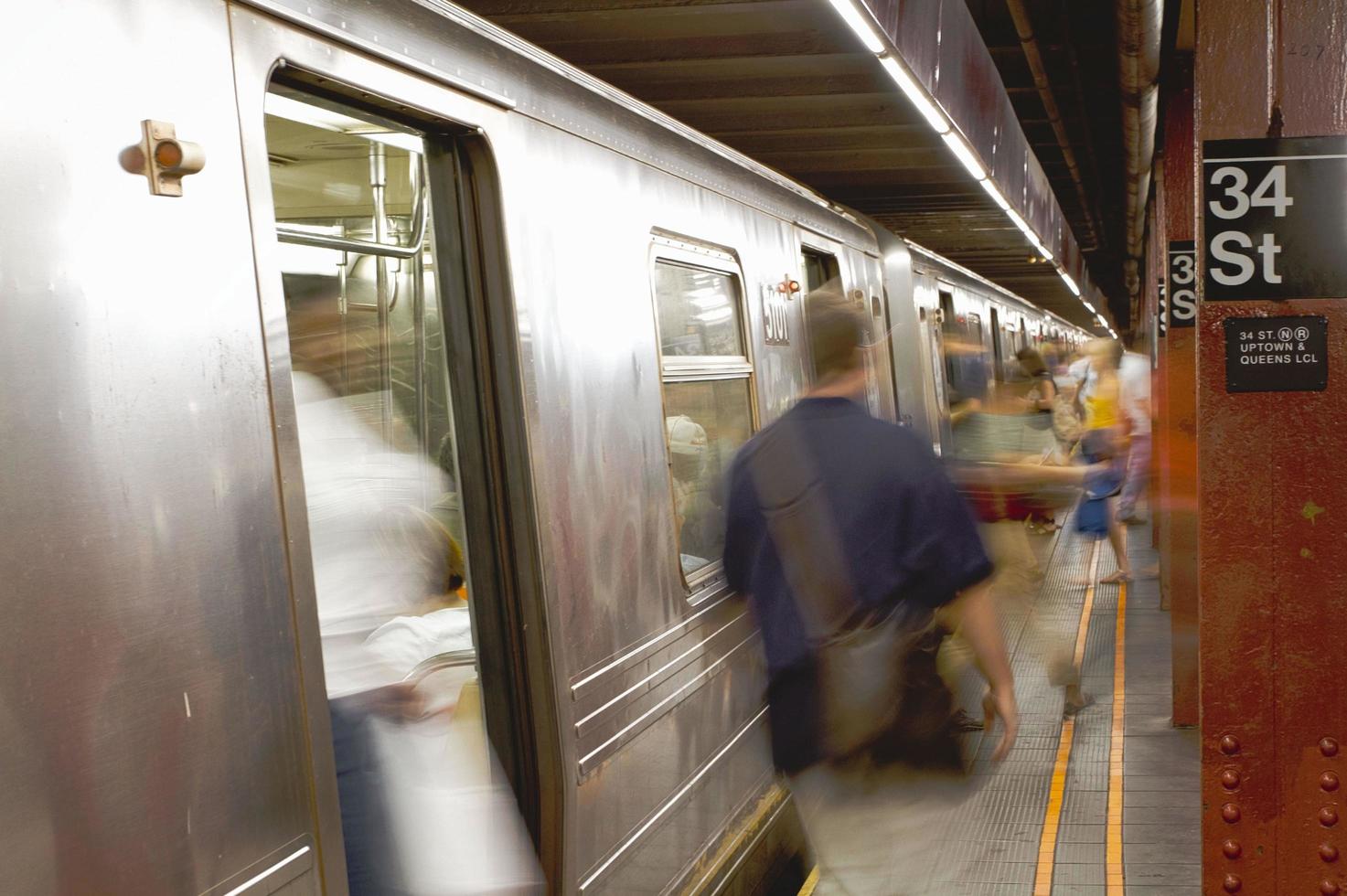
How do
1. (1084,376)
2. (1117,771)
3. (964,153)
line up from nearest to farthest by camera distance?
1. (1117,771)
2. (964,153)
3. (1084,376)

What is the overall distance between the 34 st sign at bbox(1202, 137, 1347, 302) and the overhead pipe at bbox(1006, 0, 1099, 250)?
633 centimetres

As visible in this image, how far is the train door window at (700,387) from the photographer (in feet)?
14.6

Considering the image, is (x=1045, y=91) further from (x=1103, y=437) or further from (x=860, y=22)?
(x=860, y=22)

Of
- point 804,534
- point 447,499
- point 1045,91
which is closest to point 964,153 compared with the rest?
point 447,499

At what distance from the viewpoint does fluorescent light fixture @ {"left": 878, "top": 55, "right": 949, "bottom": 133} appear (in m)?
4.74

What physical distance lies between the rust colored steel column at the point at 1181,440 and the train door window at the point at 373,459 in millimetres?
4415

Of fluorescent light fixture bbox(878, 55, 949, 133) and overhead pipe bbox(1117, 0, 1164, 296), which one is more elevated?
overhead pipe bbox(1117, 0, 1164, 296)

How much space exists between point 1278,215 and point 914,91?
2135mm

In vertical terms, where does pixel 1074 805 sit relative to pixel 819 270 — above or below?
below

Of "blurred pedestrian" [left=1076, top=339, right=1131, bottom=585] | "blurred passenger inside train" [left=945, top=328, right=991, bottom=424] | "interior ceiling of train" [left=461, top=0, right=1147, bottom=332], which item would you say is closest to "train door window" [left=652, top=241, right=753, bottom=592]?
"interior ceiling of train" [left=461, top=0, right=1147, bottom=332]

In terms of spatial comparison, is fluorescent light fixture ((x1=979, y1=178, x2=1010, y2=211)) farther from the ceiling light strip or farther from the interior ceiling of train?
the interior ceiling of train

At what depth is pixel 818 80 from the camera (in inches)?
260

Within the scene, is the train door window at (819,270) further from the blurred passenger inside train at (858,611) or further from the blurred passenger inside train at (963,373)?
the blurred passenger inside train at (963,373)

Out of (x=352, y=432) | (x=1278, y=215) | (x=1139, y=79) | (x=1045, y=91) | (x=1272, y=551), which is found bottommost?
(x=1272, y=551)
